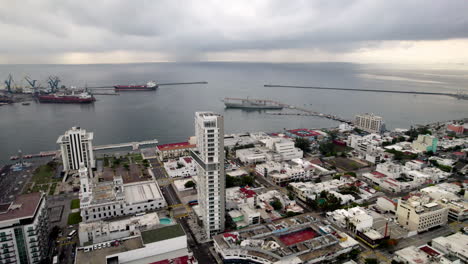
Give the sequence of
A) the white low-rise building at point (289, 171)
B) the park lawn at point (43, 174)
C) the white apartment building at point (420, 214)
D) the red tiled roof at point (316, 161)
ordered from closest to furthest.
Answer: the white apartment building at point (420, 214)
the white low-rise building at point (289, 171)
the park lawn at point (43, 174)
the red tiled roof at point (316, 161)

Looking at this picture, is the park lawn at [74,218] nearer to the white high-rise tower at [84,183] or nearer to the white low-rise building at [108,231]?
the white high-rise tower at [84,183]

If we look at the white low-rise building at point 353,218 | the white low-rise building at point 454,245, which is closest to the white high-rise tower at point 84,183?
Result: the white low-rise building at point 353,218

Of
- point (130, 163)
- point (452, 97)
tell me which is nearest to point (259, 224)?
A: point (130, 163)

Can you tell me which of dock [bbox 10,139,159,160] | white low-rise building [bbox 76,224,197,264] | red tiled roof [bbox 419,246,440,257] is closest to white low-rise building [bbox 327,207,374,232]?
red tiled roof [bbox 419,246,440,257]

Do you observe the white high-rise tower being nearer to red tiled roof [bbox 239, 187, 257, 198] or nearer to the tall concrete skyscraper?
the tall concrete skyscraper

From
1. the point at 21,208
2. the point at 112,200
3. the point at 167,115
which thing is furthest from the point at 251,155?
the point at 167,115

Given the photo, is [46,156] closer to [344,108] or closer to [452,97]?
[344,108]
